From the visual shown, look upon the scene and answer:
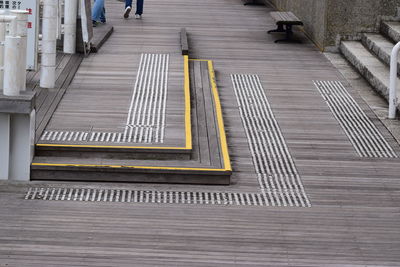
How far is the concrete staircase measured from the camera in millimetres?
12523

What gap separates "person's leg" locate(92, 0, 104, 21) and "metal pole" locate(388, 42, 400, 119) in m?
6.21

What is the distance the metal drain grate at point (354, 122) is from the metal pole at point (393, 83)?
1.00ft

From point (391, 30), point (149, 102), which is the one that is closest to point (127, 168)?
point (149, 102)

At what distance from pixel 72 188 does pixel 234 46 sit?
7.21 m

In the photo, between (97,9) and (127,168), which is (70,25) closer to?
(97,9)

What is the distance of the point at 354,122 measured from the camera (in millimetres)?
11070

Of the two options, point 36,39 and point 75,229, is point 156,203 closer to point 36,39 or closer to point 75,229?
point 75,229

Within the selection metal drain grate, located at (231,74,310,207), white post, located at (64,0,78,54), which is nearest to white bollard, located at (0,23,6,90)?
metal drain grate, located at (231,74,310,207)

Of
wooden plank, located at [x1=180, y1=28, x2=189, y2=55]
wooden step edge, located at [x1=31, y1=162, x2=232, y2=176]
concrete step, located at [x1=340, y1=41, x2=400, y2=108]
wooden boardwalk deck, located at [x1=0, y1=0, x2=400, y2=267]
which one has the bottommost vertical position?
wooden boardwalk deck, located at [x1=0, y1=0, x2=400, y2=267]

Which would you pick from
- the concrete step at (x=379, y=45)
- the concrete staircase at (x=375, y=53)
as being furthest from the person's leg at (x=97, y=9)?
the concrete step at (x=379, y=45)

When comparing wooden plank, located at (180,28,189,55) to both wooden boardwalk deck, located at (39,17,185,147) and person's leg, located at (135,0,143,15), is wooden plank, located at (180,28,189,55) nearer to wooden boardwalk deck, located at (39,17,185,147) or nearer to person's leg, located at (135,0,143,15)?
wooden boardwalk deck, located at (39,17,185,147)

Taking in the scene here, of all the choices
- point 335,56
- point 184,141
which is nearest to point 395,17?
point 335,56

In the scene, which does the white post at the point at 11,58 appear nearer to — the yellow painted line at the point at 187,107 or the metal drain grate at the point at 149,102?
the metal drain grate at the point at 149,102

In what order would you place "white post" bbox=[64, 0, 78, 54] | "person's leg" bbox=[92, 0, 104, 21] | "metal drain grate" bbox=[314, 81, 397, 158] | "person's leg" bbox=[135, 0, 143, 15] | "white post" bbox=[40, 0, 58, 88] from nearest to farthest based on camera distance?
→ "metal drain grate" bbox=[314, 81, 397, 158] < "white post" bbox=[40, 0, 58, 88] < "white post" bbox=[64, 0, 78, 54] < "person's leg" bbox=[92, 0, 104, 21] < "person's leg" bbox=[135, 0, 143, 15]
